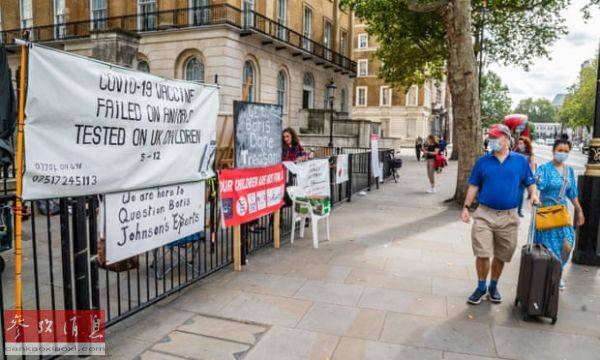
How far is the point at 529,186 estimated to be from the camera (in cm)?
488

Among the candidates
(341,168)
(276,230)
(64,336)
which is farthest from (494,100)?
(64,336)

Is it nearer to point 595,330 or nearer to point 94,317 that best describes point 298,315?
point 94,317

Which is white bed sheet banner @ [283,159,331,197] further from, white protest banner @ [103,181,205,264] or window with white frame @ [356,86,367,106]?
window with white frame @ [356,86,367,106]

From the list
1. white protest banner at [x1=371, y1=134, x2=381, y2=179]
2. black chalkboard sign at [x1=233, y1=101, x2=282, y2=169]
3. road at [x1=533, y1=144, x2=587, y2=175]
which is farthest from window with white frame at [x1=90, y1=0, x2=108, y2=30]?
road at [x1=533, y1=144, x2=587, y2=175]

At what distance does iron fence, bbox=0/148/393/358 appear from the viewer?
3586mm

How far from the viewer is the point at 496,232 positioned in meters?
4.85

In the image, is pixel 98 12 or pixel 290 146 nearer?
pixel 290 146

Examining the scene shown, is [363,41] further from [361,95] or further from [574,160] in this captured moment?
[574,160]

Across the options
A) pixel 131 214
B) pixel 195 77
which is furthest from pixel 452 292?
pixel 195 77

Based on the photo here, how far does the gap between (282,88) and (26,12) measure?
18.2 m

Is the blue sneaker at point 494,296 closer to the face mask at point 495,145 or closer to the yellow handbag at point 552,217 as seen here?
the yellow handbag at point 552,217

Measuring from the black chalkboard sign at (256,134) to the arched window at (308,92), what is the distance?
25548 millimetres

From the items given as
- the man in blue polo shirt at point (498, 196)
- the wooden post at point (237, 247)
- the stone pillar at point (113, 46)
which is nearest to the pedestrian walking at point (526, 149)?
the man in blue polo shirt at point (498, 196)

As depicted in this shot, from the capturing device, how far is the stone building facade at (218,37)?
2353cm
